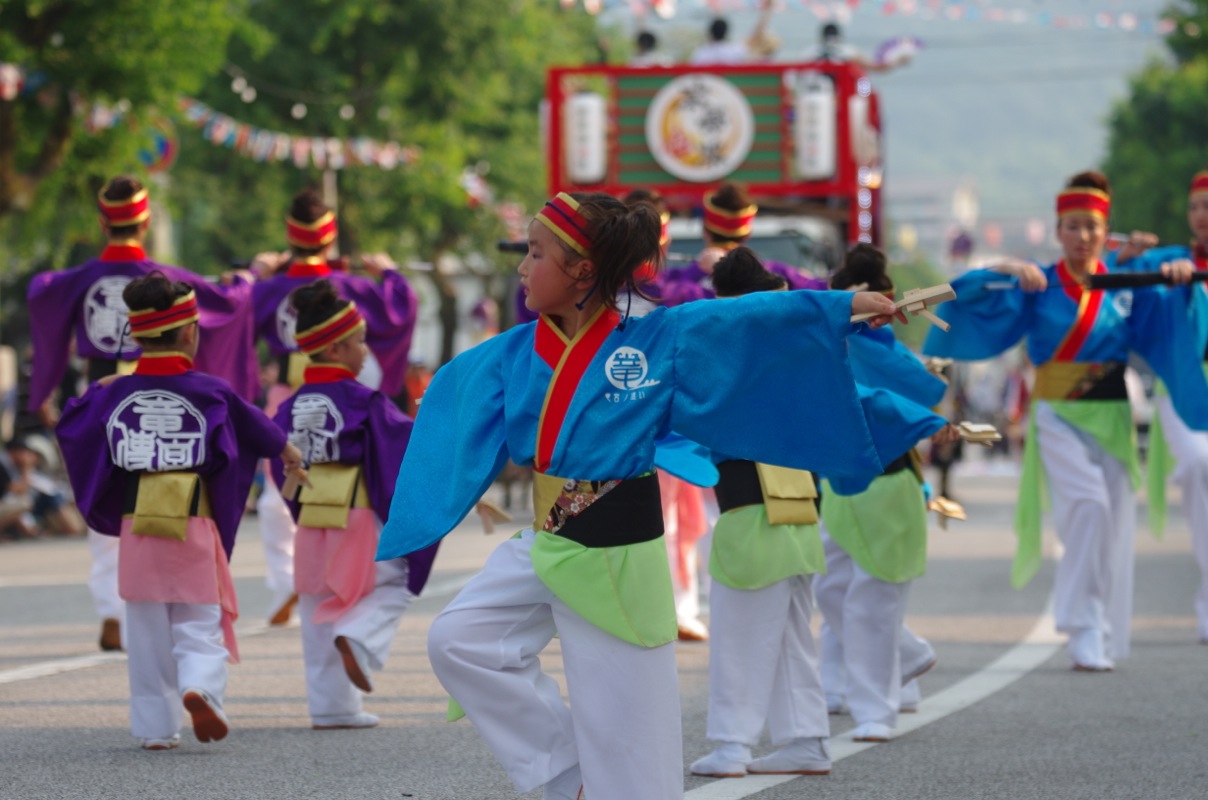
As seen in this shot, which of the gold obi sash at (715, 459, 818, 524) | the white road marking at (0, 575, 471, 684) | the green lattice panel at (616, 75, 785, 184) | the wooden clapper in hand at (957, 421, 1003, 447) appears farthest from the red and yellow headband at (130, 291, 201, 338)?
the green lattice panel at (616, 75, 785, 184)

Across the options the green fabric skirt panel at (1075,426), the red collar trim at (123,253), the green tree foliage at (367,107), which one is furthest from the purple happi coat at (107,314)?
the green tree foliage at (367,107)

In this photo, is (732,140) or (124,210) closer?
(124,210)

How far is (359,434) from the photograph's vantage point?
7.47 metres

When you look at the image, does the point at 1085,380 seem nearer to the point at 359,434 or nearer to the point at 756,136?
the point at 359,434

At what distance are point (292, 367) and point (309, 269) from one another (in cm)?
65

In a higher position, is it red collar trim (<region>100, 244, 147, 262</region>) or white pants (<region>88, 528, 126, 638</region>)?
red collar trim (<region>100, 244, 147, 262</region>)

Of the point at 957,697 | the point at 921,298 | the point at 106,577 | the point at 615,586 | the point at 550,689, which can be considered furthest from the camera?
the point at 106,577

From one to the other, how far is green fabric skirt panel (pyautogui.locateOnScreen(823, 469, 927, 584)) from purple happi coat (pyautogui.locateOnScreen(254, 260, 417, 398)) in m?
2.90

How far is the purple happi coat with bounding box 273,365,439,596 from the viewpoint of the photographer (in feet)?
24.4

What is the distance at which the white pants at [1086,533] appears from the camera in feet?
29.1

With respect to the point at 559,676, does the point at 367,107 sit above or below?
above

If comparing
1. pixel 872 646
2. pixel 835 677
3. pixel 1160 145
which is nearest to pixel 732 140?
pixel 835 677

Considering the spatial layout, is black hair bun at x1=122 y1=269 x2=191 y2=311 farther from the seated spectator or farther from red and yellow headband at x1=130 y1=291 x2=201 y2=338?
the seated spectator

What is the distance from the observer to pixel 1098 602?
29.2 feet
